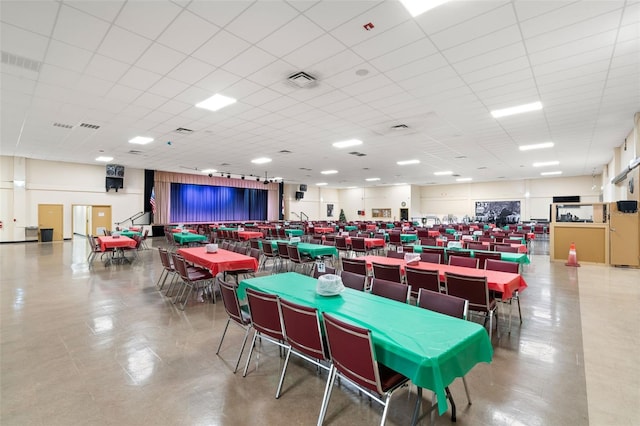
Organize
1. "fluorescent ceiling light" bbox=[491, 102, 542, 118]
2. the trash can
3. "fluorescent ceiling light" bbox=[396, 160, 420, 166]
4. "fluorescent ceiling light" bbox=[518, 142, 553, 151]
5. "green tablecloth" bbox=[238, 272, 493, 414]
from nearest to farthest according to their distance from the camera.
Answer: "green tablecloth" bbox=[238, 272, 493, 414] → "fluorescent ceiling light" bbox=[491, 102, 542, 118] → "fluorescent ceiling light" bbox=[518, 142, 553, 151] → "fluorescent ceiling light" bbox=[396, 160, 420, 166] → the trash can

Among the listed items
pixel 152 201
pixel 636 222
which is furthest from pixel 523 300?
pixel 152 201

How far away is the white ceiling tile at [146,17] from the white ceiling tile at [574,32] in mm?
4450

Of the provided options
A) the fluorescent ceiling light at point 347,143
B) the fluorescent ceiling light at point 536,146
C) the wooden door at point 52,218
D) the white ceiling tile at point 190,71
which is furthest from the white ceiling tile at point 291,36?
the wooden door at point 52,218

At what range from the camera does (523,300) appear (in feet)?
17.8

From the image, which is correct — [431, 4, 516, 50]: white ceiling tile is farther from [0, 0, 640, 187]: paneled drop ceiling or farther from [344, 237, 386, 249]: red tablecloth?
[344, 237, 386, 249]: red tablecloth

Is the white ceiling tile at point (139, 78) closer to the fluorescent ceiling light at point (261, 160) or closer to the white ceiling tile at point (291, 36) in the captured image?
the white ceiling tile at point (291, 36)

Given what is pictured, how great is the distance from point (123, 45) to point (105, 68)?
1.01 meters

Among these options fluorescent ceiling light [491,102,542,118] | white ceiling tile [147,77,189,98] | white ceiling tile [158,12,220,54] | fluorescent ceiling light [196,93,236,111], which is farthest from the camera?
fluorescent ceiling light [491,102,542,118]

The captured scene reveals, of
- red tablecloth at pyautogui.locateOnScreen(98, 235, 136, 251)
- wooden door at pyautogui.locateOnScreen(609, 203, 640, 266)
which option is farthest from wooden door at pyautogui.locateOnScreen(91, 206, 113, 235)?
wooden door at pyautogui.locateOnScreen(609, 203, 640, 266)

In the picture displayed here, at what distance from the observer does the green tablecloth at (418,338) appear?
1798mm

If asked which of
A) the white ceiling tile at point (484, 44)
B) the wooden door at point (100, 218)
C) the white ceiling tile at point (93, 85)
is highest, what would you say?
the white ceiling tile at point (93, 85)

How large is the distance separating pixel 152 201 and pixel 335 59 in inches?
645

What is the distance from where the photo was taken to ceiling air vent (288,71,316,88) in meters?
4.95

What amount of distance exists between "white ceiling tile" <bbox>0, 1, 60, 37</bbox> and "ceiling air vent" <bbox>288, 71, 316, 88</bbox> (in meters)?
3.00
